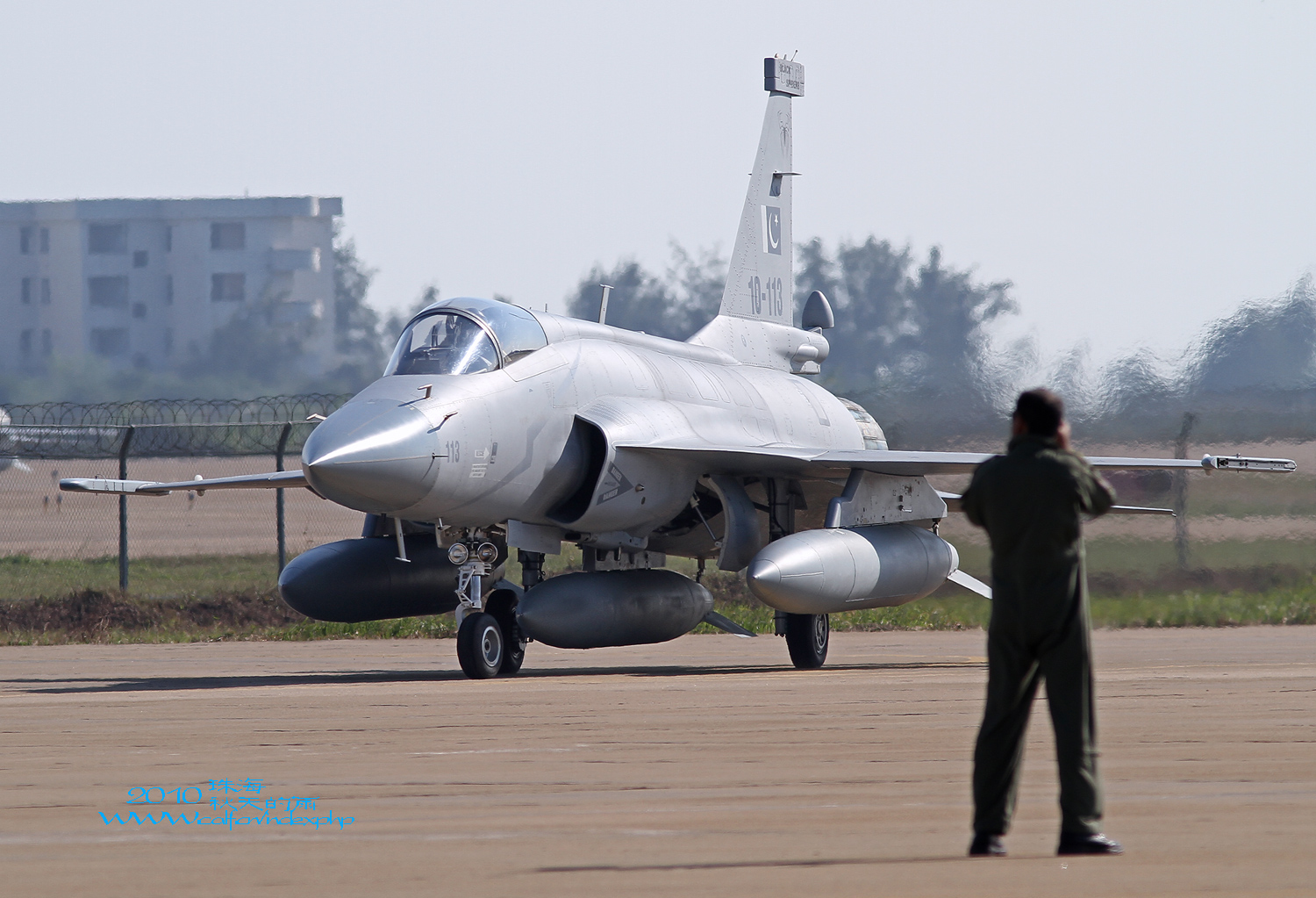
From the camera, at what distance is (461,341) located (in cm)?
1438

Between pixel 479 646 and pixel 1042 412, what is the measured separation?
30.0ft

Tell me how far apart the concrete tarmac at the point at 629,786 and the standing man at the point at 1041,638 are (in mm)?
164

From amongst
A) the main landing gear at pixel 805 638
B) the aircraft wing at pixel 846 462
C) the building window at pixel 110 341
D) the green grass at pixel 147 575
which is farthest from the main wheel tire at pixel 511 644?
the building window at pixel 110 341

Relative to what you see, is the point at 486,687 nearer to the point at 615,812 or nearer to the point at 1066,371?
the point at 615,812

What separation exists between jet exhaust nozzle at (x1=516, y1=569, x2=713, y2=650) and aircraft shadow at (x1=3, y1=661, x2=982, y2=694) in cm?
34

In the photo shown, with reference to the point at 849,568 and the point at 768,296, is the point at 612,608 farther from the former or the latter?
the point at 768,296

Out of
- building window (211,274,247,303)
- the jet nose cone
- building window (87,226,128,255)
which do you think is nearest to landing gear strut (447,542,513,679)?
the jet nose cone

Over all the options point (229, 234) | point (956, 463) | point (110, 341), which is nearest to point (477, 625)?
point (956, 463)

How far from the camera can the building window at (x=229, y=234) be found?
73.3 meters

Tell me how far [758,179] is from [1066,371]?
6.06 metres

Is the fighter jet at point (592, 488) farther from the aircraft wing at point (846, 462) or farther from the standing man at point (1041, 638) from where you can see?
the standing man at point (1041, 638)

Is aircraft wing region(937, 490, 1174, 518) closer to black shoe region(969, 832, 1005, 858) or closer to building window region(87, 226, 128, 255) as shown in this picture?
black shoe region(969, 832, 1005, 858)

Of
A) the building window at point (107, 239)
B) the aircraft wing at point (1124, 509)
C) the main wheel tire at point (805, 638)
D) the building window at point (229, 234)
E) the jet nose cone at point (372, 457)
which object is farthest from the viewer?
the building window at point (229, 234)

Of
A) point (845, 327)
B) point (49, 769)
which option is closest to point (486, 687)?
point (49, 769)
